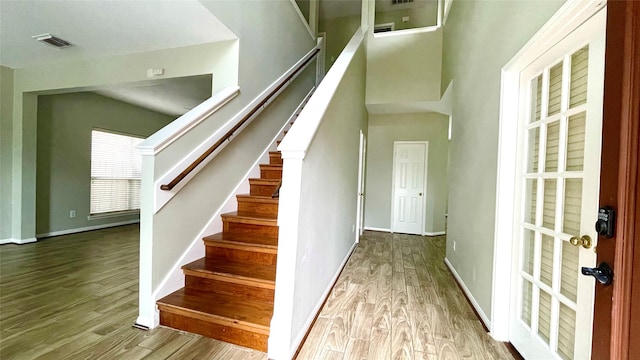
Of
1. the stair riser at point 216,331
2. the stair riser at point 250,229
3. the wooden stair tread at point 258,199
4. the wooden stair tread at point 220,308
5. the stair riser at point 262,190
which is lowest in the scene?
the stair riser at point 216,331

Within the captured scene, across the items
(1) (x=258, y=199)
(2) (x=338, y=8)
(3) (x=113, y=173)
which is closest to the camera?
(1) (x=258, y=199)

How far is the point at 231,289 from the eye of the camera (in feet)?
6.29

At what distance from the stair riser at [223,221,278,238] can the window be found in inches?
129

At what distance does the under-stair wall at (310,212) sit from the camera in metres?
1.45

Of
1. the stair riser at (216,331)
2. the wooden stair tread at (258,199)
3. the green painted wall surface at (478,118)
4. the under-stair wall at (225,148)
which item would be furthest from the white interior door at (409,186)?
the stair riser at (216,331)

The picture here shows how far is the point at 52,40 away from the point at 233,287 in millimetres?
3197

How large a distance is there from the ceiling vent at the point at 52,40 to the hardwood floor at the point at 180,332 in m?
2.42

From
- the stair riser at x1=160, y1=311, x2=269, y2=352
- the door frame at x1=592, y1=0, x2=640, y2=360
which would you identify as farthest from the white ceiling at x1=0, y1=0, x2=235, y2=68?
the door frame at x1=592, y1=0, x2=640, y2=360

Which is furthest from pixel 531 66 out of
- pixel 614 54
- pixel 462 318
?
pixel 462 318

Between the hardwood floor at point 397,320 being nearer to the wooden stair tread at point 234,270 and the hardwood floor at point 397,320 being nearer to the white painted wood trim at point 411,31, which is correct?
the wooden stair tread at point 234,270

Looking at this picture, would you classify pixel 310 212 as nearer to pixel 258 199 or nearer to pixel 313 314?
pixel 313 314

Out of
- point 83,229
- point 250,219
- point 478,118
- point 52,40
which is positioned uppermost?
point 52,40

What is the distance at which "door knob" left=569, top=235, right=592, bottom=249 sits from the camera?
3.70ft

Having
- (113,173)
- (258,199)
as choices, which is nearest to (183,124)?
(258,199)
